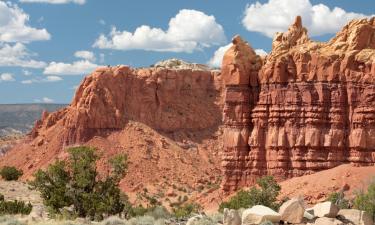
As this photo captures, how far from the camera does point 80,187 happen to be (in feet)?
115

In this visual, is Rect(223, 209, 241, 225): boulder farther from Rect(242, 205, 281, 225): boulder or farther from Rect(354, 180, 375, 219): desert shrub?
Rect(354, 180, 375, 219): desert shrub

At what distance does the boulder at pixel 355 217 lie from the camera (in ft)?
82.8

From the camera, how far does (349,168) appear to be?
164 feet

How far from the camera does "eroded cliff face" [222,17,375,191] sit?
171ft

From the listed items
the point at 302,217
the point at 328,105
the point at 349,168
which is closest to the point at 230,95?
the point at 328,105

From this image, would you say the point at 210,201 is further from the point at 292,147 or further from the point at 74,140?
the point at 74,140

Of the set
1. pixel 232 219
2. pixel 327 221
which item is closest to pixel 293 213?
pixel 327 221

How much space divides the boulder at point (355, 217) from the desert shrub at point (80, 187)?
13126mm

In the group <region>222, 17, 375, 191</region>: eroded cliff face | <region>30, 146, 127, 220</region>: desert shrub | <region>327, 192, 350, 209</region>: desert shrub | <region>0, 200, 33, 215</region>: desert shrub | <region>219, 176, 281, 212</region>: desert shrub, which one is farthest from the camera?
<region>222, 17, 375, 191</region>: eroded cliff face

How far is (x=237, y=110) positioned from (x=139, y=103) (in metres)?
37.4

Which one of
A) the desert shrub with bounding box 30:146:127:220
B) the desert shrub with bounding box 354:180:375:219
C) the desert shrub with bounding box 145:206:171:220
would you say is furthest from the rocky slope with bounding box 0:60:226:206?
the desert shrub with bounding box 354:180:375:219

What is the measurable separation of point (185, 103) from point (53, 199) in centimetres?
6317

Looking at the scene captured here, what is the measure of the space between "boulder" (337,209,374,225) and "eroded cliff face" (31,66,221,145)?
210ft

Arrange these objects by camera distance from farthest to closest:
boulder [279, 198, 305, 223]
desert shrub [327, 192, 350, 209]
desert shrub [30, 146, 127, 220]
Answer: desert shrub [327, 192, 350, 209] < desert shrub [30, 146, 127, 220] < boulder [279, 198, 305, 223]
